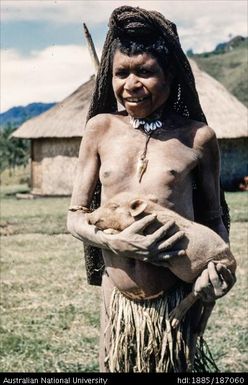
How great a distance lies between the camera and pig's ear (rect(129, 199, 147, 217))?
2.10m

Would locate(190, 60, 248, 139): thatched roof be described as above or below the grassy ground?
above

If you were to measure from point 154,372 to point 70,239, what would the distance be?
23.1ft

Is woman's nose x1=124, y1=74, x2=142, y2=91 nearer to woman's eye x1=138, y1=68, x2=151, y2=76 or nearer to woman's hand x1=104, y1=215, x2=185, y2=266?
woman's eye x1=138, y1=68, x2=151, y2=76

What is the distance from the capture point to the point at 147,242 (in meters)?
2.05

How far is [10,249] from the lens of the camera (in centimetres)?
Result: 862

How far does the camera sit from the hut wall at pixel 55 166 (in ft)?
60.2

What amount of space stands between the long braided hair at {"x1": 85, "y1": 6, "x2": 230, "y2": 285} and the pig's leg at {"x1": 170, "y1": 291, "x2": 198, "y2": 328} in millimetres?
398

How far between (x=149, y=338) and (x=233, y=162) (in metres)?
16.6

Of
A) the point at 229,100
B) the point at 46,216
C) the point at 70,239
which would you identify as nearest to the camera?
the point at 70,239

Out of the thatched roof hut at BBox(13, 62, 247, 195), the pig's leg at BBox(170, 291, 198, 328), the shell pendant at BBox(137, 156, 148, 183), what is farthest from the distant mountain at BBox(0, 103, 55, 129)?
the pig's leg at BBox(170, 291, 198, 328)

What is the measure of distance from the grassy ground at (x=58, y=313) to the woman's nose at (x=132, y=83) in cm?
238

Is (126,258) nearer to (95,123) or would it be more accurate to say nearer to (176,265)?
(176,265)

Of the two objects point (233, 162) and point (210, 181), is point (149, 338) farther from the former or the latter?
point (233, 162)
